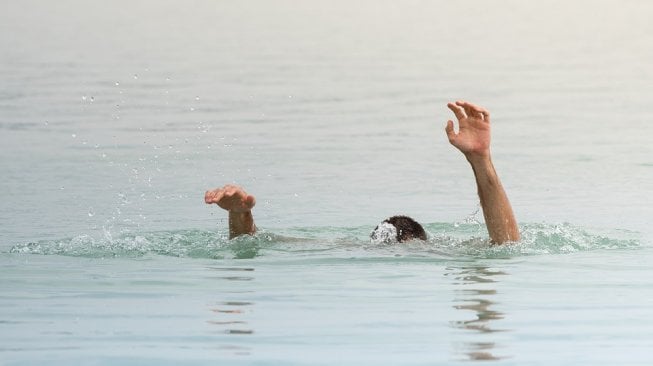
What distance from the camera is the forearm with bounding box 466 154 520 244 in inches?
486

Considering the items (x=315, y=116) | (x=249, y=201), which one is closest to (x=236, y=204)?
(x=249, y=201)

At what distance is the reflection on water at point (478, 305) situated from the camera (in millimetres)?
8457

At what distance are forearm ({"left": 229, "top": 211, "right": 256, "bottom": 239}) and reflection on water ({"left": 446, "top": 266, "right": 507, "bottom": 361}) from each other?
215 cm

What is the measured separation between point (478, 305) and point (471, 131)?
2490 millimetres

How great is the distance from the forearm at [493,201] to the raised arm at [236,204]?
187 centimetres

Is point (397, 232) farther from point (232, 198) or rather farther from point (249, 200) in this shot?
point (232, 198)

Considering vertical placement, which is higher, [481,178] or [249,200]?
[481,178]

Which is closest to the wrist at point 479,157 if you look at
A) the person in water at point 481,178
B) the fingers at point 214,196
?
the person in water at point 481,178

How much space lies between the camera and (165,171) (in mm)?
19281

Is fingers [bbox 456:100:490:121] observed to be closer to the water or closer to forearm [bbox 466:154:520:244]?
forearm [bbox 466:154:520:244]

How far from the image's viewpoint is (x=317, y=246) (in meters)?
13.3

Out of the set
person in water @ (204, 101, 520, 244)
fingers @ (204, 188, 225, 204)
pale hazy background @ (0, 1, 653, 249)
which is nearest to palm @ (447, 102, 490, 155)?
person in water @ (204, 101, 520, 244)

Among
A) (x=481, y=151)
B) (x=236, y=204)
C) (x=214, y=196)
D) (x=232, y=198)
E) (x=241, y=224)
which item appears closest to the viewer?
(x=481, y=151)

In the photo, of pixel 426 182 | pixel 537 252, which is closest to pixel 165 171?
pixel 426 182
